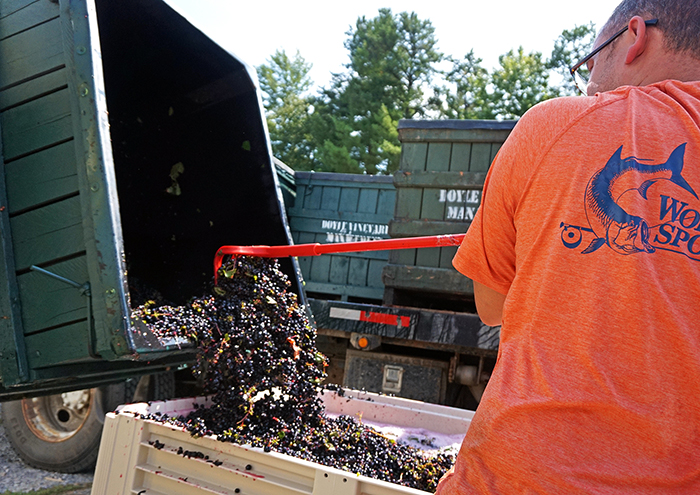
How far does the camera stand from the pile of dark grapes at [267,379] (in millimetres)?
2293

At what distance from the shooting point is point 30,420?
12.2ft

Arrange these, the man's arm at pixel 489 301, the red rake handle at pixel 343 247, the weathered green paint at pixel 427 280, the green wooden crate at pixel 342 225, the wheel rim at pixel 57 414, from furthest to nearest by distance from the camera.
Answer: the green wooden crate at pixel 342 225 → the weathered green paint at pixel 427 280 → the wheel rim at pixel 57 414 → the red rake handle at pixel 343 247 → the man's arm at pixel 489 301

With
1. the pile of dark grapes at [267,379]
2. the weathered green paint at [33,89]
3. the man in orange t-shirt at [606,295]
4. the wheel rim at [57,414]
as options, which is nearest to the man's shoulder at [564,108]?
the man in orange t-shirt at [606,295]

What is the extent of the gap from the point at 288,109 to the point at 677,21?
24.0m

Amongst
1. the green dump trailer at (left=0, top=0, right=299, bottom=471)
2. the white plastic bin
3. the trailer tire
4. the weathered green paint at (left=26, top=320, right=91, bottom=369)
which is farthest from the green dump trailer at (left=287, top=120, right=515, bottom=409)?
the weathered green paint at (left=26, top=320, right=91, bottom=369)

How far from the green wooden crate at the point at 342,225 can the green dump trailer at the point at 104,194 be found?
2.92m

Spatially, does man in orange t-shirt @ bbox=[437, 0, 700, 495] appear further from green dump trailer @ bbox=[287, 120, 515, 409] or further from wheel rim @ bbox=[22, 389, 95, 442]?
wheel rim @ bbox=[22, 389, 95, 442]

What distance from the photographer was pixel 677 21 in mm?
1074

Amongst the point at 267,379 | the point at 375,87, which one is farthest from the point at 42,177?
the point at 375,87

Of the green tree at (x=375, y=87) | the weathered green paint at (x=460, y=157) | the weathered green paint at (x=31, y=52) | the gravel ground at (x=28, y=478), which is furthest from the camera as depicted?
the green tree at (x=375, y=87)

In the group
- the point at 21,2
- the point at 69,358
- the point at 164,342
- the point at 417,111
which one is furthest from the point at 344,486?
the point at 417,111

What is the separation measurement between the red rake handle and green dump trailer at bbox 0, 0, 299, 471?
466mm

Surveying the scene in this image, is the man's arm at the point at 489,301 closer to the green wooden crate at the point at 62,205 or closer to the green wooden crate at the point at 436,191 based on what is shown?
the green wooden crate at the point at 62,205

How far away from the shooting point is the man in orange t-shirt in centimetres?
88
